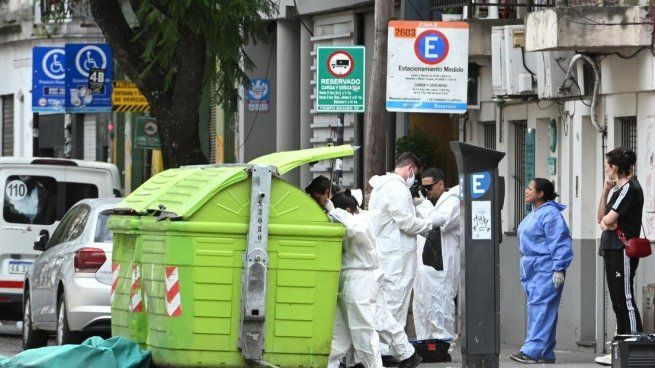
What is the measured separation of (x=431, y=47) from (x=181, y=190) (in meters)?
6.27

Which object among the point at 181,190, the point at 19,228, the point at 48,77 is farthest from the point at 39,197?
the point at 48,77

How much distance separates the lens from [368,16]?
2866cm

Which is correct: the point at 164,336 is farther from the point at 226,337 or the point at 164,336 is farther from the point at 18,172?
the point at 18,172

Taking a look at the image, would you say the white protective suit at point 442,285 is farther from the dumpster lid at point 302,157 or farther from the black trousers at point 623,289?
the dumpster lid at point 302,157

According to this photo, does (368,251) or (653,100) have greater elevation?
(653,100)

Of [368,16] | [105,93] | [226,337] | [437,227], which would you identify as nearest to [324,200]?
[226,337]

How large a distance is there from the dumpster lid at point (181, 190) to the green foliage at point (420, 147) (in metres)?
10.5

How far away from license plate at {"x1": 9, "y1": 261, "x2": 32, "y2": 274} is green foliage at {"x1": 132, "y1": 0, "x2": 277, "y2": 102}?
3.86 metres

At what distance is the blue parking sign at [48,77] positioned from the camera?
108 ft

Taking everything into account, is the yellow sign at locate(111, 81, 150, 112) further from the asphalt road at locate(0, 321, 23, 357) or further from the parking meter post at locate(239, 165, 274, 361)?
the parking meter post at locate(239, 165, 274, 361)

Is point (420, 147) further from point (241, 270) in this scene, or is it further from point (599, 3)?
point (241, 270)

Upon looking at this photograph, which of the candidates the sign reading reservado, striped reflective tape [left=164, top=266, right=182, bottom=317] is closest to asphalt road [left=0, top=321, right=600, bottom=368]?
the sign reading reservado

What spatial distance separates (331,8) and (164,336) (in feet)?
54.0

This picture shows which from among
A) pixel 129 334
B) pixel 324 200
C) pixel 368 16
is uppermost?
pixel 368 16
